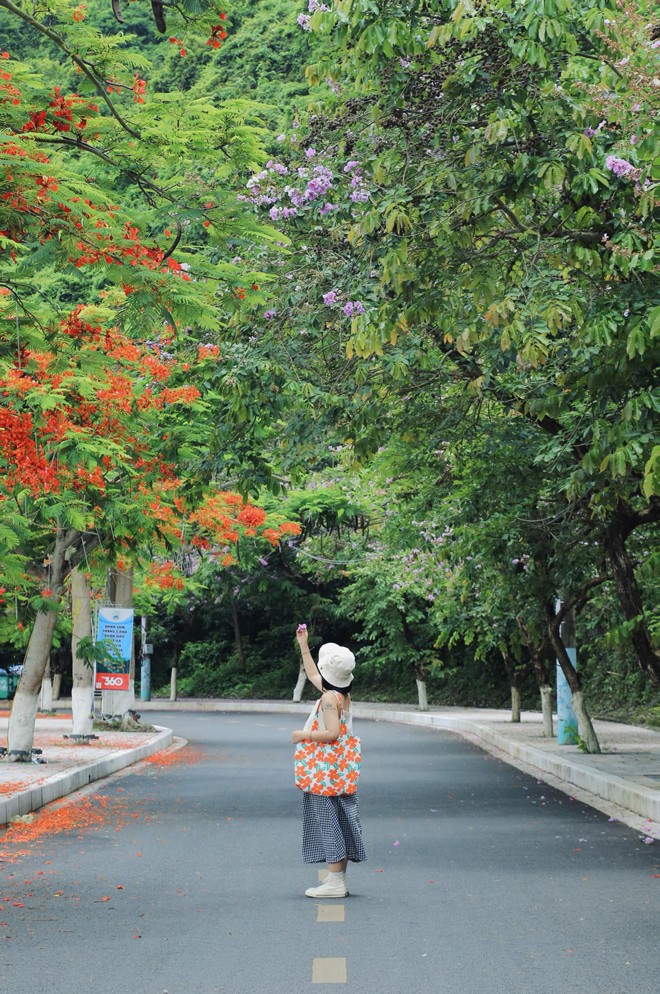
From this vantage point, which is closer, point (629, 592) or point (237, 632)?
point (629, 592)

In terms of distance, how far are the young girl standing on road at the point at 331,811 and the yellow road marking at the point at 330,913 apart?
27 centimetres

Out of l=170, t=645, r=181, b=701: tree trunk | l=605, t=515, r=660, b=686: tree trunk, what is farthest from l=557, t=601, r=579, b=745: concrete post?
l=170, t=645, r=181, b=701: tree trunk

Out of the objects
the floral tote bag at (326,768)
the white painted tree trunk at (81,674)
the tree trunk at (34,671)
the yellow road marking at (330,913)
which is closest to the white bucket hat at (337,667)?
the floral tote bag at (326,768)

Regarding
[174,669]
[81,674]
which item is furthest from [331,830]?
[174,669]

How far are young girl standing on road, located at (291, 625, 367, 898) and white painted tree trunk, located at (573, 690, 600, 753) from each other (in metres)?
11.7

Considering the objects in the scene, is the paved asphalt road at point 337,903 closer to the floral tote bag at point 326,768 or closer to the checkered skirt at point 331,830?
the checkered skirt at point 331,830

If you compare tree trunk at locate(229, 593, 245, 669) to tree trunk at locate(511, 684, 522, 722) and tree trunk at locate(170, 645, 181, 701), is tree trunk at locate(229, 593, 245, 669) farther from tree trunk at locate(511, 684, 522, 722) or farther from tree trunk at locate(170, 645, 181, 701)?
tree trunk at locate(511, 684, 522, 722)

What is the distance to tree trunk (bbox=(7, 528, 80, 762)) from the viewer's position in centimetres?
1884

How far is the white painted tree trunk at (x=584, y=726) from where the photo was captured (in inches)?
785

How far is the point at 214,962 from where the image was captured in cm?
675

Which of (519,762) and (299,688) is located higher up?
(299,688)

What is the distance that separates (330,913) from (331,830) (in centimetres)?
66

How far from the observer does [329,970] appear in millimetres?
6512

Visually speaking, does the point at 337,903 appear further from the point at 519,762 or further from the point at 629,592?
the point at 519,762
